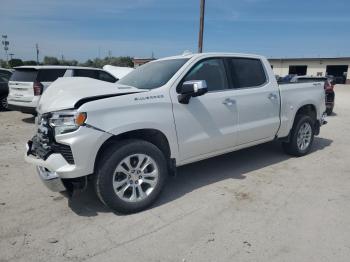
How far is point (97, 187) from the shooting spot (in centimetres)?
352

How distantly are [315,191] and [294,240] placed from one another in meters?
1.46

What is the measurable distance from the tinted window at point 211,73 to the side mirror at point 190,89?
14.0 inches

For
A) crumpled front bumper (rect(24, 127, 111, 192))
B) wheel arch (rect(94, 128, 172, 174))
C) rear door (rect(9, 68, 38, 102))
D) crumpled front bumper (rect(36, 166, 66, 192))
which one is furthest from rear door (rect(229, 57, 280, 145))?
rear door (rect(9, 68, 38, 102))

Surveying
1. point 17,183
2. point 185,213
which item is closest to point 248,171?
point 185,213

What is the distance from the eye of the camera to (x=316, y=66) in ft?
156

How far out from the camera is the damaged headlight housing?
10.8ft

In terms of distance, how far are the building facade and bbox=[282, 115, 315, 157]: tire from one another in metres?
40.0

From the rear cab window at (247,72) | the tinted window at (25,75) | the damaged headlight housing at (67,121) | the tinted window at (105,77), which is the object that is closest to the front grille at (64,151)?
the damaged headlight housing at (67,121)

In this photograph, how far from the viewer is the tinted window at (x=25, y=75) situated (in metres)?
9.49

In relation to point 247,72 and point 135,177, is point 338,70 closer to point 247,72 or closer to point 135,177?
point 247,72

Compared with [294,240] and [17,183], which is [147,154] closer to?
[294,240]

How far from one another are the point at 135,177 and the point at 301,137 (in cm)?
375

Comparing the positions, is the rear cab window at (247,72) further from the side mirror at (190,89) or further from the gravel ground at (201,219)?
the gravel ground at (201,219)

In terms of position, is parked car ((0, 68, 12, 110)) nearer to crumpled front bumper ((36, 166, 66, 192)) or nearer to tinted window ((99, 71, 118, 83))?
tinted window ((99, 71, 118, 83))
